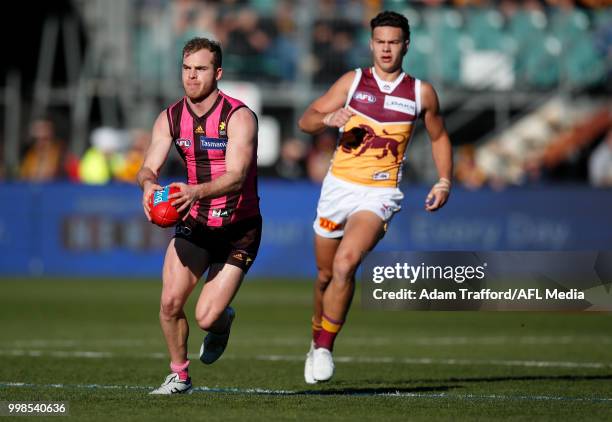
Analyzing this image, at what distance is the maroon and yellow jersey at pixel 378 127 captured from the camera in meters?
10.6

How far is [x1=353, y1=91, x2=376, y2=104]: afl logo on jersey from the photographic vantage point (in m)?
10.6

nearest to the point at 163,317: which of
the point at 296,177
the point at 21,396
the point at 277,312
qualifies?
the point at 21,396

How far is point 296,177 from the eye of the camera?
2588 centimetres

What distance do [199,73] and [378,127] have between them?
1.96 metres

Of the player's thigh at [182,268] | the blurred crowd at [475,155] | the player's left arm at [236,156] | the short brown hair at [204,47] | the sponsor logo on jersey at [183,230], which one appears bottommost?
the blurred crowd at [475,155]

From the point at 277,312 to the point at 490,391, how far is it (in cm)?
892

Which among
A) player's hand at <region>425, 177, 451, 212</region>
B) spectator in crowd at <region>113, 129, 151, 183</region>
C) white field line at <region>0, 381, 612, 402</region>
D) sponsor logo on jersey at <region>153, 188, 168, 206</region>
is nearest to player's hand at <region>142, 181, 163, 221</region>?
sponsor logo on jersey at <region>153, 188, 168, 206</region>

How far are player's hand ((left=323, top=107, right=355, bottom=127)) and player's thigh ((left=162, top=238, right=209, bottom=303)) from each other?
147cm

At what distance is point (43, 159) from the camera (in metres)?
25.5

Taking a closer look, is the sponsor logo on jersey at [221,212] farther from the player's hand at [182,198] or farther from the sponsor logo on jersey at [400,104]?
the sponsor logo on jersey at [400,104]

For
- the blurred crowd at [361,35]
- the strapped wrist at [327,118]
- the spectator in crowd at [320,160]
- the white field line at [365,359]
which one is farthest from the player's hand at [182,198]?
the blurred crowd at [361,35]

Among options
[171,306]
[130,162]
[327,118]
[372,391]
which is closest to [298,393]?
[372,391]

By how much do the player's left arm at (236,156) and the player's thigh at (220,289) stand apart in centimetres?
70

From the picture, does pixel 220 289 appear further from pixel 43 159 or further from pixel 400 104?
pixel 43 159
